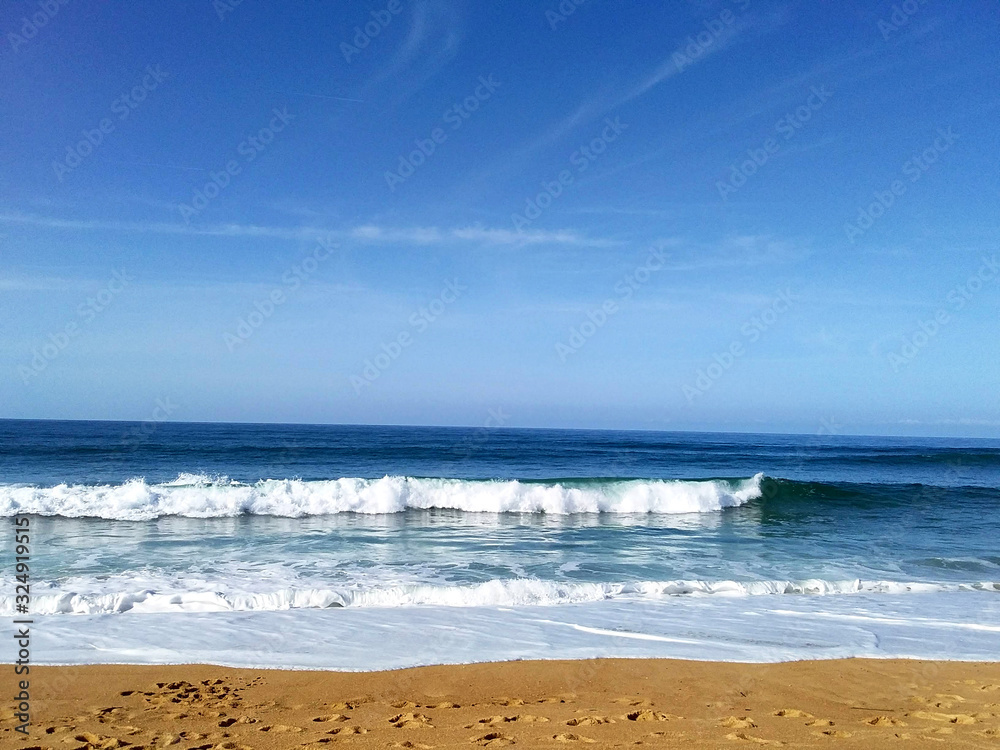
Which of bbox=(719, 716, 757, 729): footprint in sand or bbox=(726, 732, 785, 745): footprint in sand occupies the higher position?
bbox=(726, 732, 785, 745): footprint in sand

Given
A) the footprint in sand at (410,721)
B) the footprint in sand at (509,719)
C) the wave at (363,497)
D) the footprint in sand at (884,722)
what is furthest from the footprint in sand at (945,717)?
the wave at (363,497)

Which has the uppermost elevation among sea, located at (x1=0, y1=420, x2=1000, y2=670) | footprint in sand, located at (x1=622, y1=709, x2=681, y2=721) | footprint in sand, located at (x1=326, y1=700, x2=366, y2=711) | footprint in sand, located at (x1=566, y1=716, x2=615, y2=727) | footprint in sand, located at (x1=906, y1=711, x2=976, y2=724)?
footprint in sand, located at (x1=566, y1=716, x2=615, y2=727)

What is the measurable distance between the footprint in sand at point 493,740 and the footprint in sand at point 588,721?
52 centimetres

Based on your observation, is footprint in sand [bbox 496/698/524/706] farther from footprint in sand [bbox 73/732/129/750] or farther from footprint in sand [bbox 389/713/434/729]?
footprint in sand [bbox 73/732/129/750]

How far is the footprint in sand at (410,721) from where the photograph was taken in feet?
14.2

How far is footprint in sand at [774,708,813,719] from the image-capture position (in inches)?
184

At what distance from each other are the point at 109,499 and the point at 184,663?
12.6m

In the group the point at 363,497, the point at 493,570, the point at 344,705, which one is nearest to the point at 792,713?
the point at 344,705

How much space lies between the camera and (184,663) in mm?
5707

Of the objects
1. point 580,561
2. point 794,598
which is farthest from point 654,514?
point 794,598

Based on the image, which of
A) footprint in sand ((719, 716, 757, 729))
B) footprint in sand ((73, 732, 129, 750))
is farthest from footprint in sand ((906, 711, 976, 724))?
footprint in sand ((73, 732, 129, 750))

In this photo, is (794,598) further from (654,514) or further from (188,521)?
(188,521)

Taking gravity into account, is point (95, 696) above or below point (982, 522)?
above

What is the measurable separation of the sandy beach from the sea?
0.44 m
